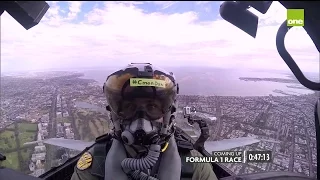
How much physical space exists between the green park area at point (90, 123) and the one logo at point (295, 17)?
6.41 ft

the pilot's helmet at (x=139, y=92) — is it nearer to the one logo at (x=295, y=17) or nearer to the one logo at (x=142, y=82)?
the one logo at (x=142, y=82)

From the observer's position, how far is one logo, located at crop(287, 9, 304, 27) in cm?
114

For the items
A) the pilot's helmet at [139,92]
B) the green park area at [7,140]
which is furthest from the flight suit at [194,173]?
the green park area at [7,140]

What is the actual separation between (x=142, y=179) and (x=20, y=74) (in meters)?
2.29

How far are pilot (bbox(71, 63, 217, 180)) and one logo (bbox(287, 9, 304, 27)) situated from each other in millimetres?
1001

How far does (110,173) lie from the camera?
1.87 m

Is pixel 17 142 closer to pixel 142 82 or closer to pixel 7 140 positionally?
pixel 7 140

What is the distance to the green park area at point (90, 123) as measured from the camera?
2.65 meters

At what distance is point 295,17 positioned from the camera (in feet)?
3.81

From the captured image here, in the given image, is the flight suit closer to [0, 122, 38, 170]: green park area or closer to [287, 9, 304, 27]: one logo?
[0, 122, 38, 170]: green park area

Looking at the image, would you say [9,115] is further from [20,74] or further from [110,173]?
[110,173]

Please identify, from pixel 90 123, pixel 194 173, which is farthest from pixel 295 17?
pixel 90 123

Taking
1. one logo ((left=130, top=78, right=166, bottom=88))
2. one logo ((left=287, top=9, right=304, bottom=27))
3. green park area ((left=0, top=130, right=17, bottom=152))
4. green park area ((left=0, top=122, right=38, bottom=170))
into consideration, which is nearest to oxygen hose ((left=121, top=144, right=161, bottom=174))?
one logo ((left=130, top=78, right=166, bottom=88))

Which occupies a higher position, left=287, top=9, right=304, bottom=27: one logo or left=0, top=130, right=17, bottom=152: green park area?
left=287, top=9, right=304, bottom=27: one logo
